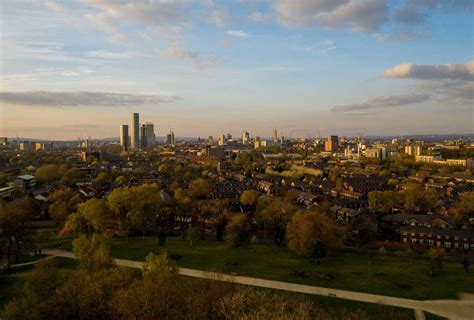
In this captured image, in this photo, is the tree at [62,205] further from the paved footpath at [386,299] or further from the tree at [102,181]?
the paved footpath at [386,299]

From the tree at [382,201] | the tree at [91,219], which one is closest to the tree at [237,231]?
the tree at [91,219]

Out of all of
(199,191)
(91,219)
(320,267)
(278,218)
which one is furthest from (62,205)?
(320,267)

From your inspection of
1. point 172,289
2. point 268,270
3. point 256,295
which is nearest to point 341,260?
point 268,270

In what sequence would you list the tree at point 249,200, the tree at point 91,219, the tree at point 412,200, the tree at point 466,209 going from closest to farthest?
the tree at point 91,219 < the tree at point 466,209 < the tree at point 412,200 < the tree at point 249,200

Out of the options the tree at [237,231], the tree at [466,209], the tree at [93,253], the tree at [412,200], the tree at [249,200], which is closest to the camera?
the tree at [93,253]

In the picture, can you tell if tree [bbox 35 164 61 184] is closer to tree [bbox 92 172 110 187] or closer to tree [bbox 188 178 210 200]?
tree [bbox 92 172 110 187]

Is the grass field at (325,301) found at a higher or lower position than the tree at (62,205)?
lower

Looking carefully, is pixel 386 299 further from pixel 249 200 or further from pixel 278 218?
pixel 249 200
